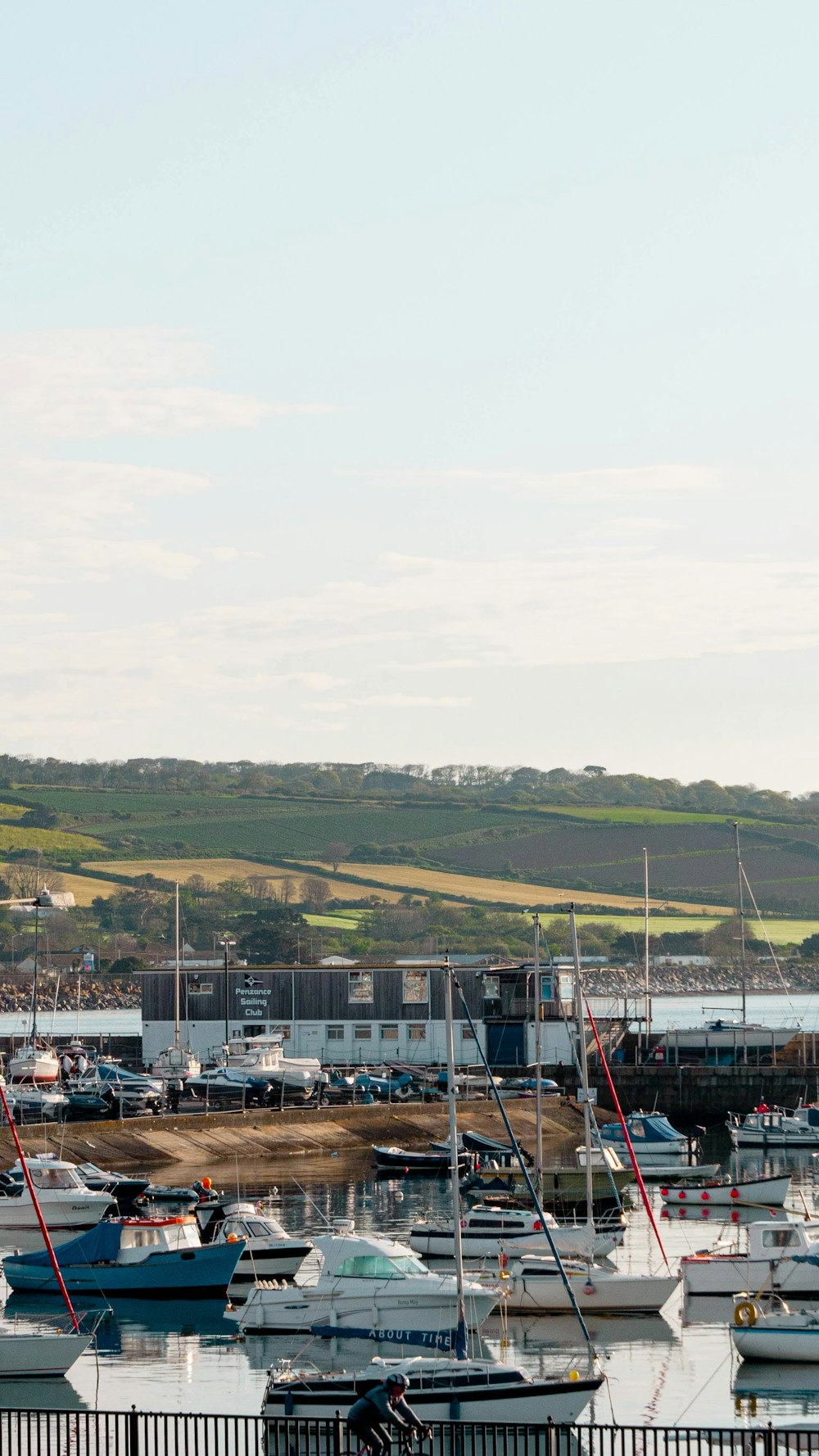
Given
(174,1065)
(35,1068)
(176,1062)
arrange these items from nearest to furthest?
(174,1065) → (176,1062) → (35,1068)

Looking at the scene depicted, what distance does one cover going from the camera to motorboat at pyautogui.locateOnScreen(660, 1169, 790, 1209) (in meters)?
67.9

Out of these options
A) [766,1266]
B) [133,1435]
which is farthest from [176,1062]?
[133,1435]

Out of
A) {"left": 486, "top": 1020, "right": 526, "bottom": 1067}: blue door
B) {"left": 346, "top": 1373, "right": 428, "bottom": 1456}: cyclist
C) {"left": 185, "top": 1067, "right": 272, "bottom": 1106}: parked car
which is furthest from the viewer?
{"left": 486, "top": 1020, "right": 526, "bottom": 1067}: blue door

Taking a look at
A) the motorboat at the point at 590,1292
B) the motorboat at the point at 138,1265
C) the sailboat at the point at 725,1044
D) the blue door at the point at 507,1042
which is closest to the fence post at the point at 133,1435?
the motorboat at the point at 590,1292

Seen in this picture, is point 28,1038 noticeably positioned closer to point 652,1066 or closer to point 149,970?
point 149,970

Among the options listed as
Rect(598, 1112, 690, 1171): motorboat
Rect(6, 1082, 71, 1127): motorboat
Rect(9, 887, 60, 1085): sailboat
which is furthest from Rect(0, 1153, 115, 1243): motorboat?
Rect(9, 887, 60, 1085): sailboat

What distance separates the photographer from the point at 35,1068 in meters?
112

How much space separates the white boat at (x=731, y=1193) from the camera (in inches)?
2675

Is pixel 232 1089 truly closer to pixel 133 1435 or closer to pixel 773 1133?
pixel 773 1133

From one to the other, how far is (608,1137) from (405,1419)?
6421cm

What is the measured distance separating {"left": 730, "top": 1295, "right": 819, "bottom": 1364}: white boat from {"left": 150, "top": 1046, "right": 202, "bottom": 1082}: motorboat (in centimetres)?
6973

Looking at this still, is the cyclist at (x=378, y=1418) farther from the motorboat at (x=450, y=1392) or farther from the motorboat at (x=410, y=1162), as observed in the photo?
the motorboat at (x=410, y=1162)

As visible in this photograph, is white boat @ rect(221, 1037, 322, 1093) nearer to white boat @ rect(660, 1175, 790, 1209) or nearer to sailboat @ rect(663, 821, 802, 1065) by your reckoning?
sailboat @ rect(663, 821, 802, 1065)

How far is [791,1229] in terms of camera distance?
46969mm
